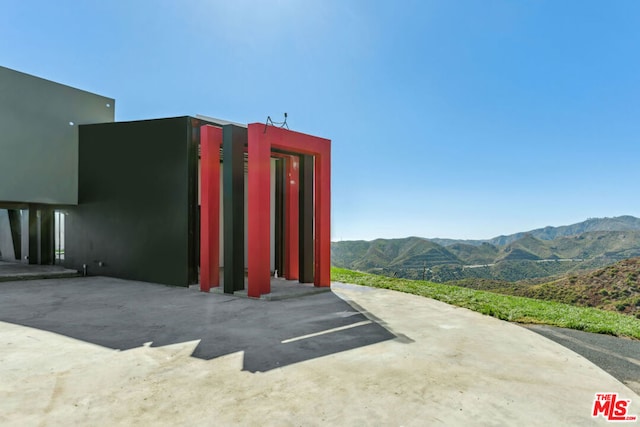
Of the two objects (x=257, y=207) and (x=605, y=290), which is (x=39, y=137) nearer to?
(x=257, y=207)

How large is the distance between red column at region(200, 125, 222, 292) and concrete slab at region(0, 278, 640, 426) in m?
2.10

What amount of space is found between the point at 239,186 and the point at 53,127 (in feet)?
25.4

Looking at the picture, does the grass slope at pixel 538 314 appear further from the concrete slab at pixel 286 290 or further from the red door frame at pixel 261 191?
the red door frame at pixel 261 191

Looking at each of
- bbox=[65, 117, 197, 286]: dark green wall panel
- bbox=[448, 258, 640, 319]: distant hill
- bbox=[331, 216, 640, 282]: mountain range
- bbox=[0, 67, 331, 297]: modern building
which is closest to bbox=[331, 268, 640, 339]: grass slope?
bbox=[0, 67, 331, 297]: modern building

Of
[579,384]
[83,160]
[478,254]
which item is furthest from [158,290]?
[478,254]

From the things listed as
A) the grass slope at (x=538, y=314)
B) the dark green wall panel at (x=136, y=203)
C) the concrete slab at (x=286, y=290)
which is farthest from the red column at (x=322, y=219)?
the dark green wall panel at (x=136, y=203)

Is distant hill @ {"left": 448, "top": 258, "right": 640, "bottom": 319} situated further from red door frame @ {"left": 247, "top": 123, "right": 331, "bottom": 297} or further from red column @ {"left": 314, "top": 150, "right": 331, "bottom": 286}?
red door frame @ {"left": 247, "top": 123, "right": 331, "bottom": 297}

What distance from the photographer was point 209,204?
29.1ft

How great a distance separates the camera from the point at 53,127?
11648 mm

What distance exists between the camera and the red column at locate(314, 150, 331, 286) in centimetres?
920

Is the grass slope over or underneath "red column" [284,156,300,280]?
underneath

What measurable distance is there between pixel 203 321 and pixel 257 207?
109 inches

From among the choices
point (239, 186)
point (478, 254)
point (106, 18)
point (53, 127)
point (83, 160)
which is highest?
point (106, 18)

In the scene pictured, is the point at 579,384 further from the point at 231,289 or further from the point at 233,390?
the point at 231,289
